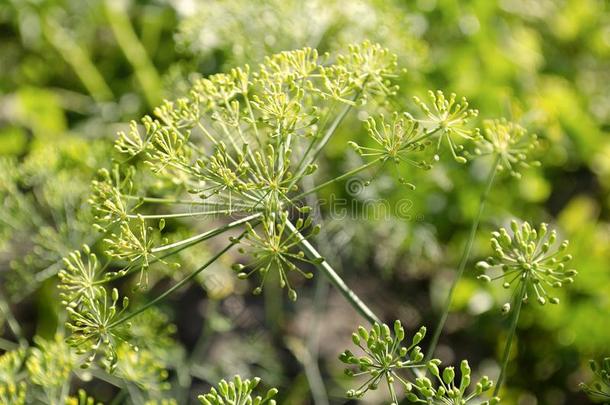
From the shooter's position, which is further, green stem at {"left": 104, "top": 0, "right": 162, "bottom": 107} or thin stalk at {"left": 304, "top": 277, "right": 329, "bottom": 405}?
green stem at {"left": 104, "top": 0, "right": 162, "bottom": 107}

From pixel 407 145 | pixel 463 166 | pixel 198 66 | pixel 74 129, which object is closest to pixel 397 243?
pixel 463 166

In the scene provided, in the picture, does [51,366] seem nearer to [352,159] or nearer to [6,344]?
[6,344]

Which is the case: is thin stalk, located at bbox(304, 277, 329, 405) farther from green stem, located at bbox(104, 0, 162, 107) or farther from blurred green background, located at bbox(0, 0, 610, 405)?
green stem, located at bbox(104, 0, 162, 107)

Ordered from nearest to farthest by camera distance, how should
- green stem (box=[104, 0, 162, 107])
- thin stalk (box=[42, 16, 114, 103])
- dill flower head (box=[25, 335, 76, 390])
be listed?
dill flower head (box=[25, 335, 76, 390])
green stem (box=[104, 0, 162, 107])
thin stalk (box=[42, 16, 114, 103])

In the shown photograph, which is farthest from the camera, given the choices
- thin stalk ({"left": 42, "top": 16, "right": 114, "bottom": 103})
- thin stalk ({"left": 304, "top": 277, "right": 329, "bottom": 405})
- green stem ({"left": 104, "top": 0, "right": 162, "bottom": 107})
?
thin stalk ({"left": 42, "top": 16, "right": 114, "bottom": 103})

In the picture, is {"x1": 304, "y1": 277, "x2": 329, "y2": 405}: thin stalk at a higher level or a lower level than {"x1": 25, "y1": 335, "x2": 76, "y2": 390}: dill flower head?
lower

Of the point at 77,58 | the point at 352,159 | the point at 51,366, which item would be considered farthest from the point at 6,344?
the point at 77,58

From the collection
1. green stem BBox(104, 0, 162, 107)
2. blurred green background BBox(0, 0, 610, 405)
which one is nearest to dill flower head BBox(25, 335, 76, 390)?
blurred green background BBox(0, 0, 610, 405)

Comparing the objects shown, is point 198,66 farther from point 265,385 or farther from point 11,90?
point 11,90
